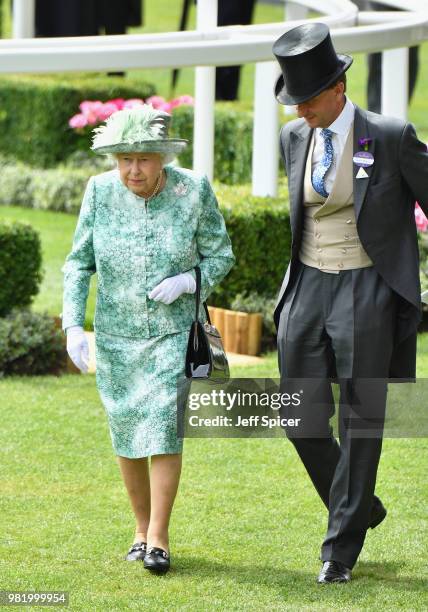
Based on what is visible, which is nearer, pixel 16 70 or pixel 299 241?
pixel 299 241

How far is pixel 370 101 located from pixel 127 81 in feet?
8.46

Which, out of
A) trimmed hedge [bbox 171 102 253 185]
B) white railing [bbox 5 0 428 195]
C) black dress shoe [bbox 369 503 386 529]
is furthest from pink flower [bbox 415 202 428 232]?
black dress shoe [bbox 369 503 386 529]

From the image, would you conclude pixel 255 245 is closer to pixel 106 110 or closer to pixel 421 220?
pixel 421 220

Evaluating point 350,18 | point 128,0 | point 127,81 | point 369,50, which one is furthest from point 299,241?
point 128,0

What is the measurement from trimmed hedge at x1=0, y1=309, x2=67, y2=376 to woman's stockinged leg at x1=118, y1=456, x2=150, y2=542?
285 centimetres

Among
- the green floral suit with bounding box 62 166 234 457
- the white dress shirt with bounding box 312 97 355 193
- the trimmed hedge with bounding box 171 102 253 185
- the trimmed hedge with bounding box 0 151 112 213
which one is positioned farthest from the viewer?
the trimmed hedge with bounding box 0 151 112 213

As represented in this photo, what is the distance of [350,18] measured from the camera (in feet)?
29.4

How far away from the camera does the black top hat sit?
4637mm

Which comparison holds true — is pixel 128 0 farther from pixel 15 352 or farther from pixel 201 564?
pixel 201 564

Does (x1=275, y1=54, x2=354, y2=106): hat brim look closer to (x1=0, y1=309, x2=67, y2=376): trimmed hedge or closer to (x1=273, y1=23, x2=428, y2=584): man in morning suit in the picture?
(x1=273, y1=23, x2=428, y2=584): man in morning suit

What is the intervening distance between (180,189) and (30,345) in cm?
307

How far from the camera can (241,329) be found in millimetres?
8406

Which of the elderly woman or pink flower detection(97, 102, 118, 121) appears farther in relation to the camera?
pink flower detection(97, 102, 118, 121)

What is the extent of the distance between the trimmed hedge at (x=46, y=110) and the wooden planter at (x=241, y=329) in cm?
531
